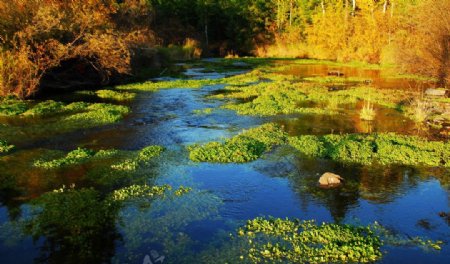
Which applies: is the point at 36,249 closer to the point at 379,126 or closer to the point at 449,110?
the point at 379,126

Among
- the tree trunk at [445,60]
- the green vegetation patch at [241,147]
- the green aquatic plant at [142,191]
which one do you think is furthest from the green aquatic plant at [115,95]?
the tree trunk at [445,60]

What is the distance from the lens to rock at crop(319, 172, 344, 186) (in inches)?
480

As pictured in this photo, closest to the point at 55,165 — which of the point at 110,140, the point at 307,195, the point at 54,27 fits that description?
the point at 110,140

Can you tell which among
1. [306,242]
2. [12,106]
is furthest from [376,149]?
[12,106]

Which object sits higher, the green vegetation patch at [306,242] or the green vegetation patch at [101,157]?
the green vegetation patch at [101,157]

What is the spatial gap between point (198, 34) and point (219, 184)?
2380 inches

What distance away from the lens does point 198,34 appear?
A: 230 ft

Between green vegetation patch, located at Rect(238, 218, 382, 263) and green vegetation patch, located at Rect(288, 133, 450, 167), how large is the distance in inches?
205

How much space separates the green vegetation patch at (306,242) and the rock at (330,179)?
2.54 meters

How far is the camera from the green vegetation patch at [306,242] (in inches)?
330

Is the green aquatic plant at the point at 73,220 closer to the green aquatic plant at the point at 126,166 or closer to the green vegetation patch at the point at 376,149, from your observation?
the green aquatic plant at the point at 126,166

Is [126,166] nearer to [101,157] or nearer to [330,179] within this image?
[101,157]

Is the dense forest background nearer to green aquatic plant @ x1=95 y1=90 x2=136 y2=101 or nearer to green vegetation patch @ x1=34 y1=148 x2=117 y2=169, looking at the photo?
green aquatic plant @ x1=95 y1=90 x2=136 y2=101

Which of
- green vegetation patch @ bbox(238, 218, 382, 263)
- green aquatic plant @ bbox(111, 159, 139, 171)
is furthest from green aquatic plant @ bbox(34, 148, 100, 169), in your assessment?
green vegetation patch @ bbox(238, 218, 382, 263)
